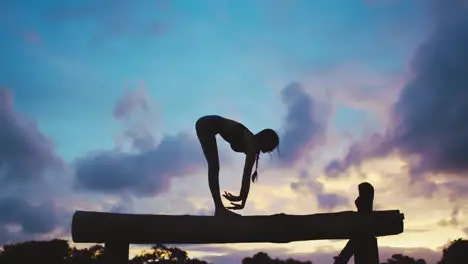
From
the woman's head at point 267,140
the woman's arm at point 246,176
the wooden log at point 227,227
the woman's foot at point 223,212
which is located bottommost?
the wooden log at point 227,227

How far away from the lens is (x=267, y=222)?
20.9ft

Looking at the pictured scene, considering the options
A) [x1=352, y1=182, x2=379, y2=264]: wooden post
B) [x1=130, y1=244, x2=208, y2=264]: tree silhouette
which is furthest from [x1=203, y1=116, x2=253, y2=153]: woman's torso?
[x1=130, y1=244, x2=208, y2=264]: tree silhouette

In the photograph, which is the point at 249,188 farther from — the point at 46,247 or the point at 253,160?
the point at 46,247

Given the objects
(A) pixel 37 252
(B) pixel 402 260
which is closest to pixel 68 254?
(A) pixel 37 252

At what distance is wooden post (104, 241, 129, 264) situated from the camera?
651 centimetres

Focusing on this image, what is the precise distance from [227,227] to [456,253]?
3260cm

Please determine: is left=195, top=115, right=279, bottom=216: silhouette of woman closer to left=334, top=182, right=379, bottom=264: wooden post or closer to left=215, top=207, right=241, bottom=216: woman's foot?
left=215, top=207, right=241, bottom=216: woman's foot

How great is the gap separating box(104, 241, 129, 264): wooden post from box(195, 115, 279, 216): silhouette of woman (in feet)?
4.59

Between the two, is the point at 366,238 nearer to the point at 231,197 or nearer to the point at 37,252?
the point at 231,197

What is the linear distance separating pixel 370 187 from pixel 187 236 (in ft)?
8.58

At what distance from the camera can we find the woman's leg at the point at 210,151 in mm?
6805

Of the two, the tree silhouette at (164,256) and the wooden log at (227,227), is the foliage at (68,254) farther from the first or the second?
the wooden log at (227,227)

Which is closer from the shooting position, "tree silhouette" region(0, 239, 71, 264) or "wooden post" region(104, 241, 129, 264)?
"wooden post" region(104, 241, 129, 264)

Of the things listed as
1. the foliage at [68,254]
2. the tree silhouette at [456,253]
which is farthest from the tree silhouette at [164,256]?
the tree silhouette at [456,253]
